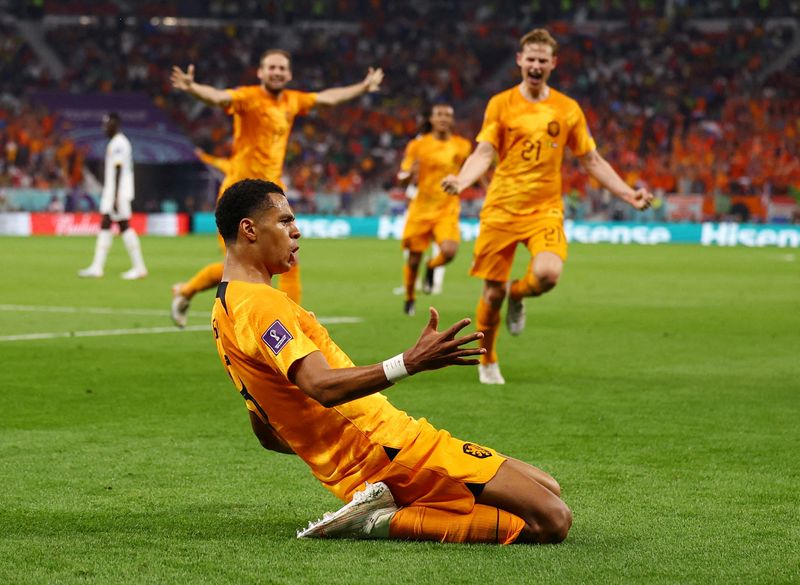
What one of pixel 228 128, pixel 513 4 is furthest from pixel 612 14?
pixel 228 128

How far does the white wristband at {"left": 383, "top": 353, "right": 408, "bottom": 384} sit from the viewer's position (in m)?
4.37

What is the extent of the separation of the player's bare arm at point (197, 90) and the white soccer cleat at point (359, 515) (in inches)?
260

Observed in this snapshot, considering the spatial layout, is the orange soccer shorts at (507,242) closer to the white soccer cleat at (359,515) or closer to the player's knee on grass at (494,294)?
the player's knee on grass at (494,294)

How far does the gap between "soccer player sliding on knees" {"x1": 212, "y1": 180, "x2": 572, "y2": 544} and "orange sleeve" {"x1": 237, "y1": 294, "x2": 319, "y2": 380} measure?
0.03m

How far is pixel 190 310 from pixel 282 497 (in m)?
10.3

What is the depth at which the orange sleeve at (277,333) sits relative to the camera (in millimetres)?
4609

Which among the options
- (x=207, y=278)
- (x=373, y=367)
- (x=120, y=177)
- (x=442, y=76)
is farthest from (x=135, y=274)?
(x=442, y=76)

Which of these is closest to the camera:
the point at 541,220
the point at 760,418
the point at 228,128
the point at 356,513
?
the point at 356,513

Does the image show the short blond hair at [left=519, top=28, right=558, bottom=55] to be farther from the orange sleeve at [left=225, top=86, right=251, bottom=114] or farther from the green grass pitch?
the orange sleeve at [left=225, top=86, right=251, bottom=114]

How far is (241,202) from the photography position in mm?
4891

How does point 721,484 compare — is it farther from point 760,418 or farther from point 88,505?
point 88,505

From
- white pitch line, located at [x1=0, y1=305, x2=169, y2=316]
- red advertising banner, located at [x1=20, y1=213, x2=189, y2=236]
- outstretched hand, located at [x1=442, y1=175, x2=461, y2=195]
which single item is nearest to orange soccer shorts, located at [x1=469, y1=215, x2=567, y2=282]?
outstretched hand, located at [x1=442, y1=175, x2=461, y2=195]

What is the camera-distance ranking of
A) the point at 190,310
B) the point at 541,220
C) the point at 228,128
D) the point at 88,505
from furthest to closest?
the point at 228,128, the point at 190,310, the point at 541,220, the point at 88,505

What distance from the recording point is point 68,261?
2575 centimetres
